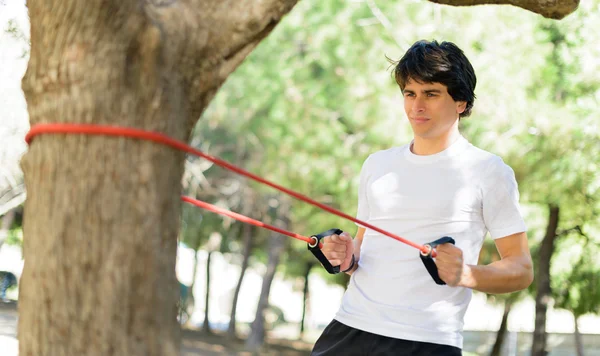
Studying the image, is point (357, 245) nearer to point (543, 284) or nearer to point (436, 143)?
point (436, 143)

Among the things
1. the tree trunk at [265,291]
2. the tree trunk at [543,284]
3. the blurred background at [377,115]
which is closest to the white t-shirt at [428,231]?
the blurred background at [377,115]

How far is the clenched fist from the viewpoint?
2537 mm

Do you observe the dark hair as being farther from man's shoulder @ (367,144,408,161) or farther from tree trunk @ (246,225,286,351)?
tree trunk @ (246,225,286,351)

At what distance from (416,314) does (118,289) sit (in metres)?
1.13

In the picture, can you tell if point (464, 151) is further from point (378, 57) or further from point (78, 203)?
point (378, 57)

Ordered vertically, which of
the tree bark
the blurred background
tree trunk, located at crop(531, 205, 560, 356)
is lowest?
tree trunk, located at crop(531, 205, 560, 356)

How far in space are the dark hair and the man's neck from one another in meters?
0.14

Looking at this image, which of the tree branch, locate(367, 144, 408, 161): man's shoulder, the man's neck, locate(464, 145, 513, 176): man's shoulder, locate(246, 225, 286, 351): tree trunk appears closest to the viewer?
the tree branch

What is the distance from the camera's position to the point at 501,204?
2777 mm

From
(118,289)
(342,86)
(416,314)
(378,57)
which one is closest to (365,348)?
(416,314)

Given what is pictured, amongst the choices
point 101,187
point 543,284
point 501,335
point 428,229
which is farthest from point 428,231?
point 501,335

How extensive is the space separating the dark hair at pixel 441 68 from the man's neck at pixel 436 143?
136 mm

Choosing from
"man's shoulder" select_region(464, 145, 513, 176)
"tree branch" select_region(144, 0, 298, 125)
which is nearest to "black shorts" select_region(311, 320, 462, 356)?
"man's shoulder" select_region(464, 145, 513, 176)

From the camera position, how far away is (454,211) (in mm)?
2799
